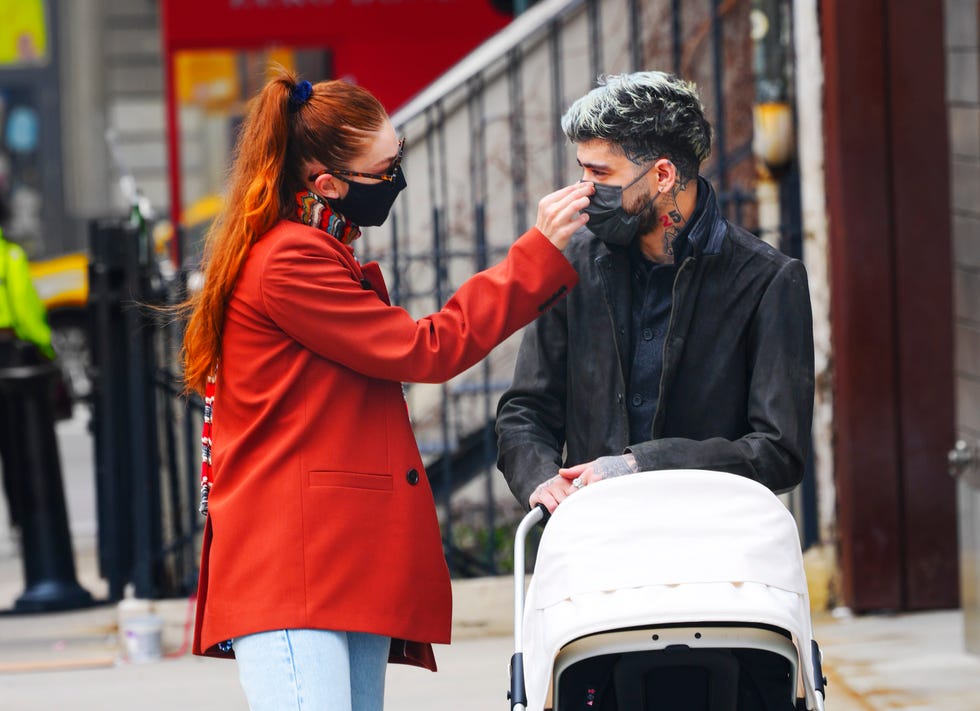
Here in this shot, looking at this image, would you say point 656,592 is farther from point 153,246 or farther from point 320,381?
point 153,246

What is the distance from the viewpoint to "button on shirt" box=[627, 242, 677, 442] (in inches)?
135

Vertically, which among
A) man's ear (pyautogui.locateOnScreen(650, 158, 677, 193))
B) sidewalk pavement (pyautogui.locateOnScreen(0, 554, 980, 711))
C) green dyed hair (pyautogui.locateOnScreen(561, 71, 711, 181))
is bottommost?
sidewalk pavement (pyautogui.locateOnScreen(0, 554, 980, 711))

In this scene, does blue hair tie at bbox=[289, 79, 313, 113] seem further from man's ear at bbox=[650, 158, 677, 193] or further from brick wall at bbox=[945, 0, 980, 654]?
brick wall at bbox=[945, 0, 980, 654]

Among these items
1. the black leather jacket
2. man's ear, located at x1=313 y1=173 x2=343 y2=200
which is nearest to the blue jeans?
the black leather jacket

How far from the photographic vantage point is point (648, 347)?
11.3 ft

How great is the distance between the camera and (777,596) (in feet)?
9.45

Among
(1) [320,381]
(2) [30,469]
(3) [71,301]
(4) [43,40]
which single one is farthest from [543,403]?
(4) [43,40]

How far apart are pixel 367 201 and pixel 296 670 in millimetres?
959

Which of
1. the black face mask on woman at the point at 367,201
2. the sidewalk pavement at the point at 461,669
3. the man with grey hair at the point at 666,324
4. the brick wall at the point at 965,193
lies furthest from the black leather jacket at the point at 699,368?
the brick wall at the point at 965,193

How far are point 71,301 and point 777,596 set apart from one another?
1238 cm

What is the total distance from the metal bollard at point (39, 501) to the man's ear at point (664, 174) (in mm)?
5064

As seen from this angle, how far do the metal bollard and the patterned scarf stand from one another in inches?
188

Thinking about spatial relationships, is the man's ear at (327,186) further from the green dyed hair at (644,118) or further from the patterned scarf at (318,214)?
the green dyed hair at (644,118)

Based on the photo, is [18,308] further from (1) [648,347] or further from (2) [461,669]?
(1) [648,347]
